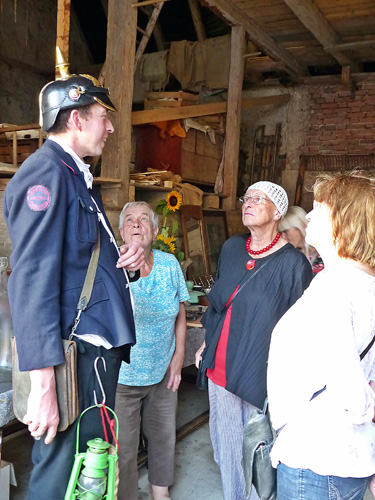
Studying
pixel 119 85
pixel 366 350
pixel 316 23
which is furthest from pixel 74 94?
pixel 316 23

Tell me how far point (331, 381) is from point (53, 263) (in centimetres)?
93

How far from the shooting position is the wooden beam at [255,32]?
19.6 feet

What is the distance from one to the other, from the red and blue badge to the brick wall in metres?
7.59

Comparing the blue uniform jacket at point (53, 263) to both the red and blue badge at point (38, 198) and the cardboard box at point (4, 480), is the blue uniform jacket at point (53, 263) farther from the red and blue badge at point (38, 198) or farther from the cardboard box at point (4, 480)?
the cardboard box at point (4, 480)

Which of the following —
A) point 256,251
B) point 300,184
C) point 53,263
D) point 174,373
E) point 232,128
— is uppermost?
point 232,128

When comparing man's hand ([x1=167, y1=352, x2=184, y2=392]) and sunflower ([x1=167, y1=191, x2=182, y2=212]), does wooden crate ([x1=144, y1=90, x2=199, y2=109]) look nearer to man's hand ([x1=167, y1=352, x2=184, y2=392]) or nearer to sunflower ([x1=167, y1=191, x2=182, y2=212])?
sunflower ([x1=167, y1=191, x2=182, y2=212])

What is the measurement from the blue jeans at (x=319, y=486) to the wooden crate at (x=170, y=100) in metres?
5.66

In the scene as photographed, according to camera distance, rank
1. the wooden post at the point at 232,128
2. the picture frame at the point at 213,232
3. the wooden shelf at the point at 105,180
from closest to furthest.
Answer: the wooden shelf at the point at 105,180, the picture frame at the point at 213,232, the wooden post at the point at 232,128

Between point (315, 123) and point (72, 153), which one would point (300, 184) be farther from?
point (72, 153)

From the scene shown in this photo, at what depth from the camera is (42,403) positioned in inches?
61.4

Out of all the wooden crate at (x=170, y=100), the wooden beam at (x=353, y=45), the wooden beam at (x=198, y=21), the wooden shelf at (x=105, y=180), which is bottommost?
the wooden shelf at (x=105, y=180)

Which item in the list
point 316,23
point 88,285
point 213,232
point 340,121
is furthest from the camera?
point 340,121

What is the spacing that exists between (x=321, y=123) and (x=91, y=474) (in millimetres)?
8119

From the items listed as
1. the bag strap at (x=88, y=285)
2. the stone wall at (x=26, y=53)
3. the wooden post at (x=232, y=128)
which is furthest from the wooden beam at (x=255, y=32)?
the bag strap at (x=88, y=285)
